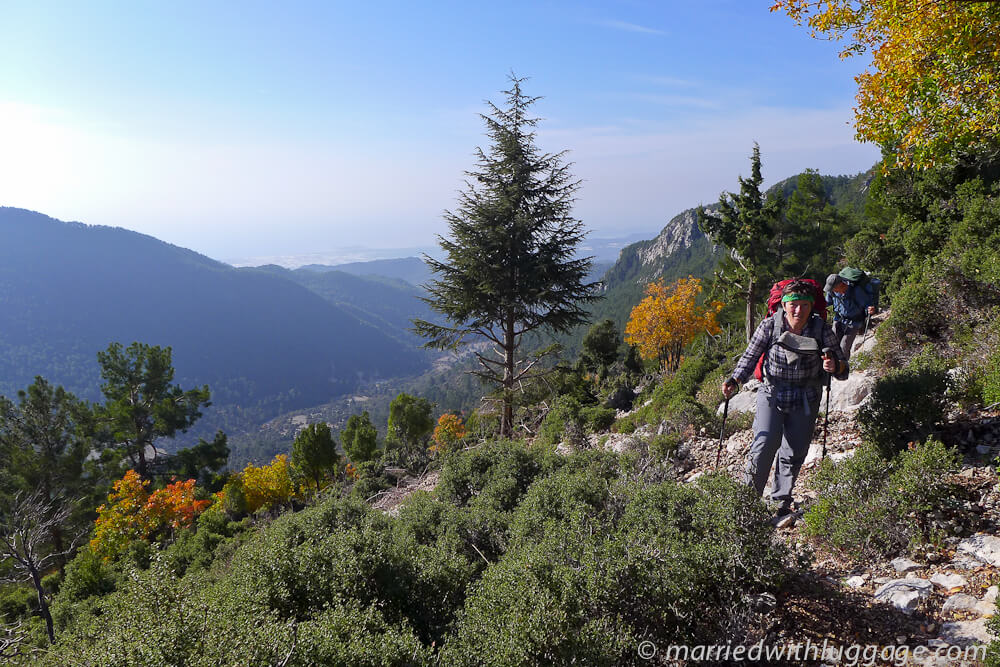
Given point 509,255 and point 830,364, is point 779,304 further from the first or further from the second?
point 509,255

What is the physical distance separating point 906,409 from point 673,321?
1997 centimetres

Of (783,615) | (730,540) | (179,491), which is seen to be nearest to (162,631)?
(730,540)

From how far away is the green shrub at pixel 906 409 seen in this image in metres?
4.24

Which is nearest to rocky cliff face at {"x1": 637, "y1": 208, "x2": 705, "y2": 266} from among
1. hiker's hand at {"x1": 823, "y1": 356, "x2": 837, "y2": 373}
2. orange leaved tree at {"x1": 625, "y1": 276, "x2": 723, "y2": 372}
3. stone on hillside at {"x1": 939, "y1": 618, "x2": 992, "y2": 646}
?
orange leaved tree at {"x1": 625, "y1": 276, "x2": 723, "y2": 372}

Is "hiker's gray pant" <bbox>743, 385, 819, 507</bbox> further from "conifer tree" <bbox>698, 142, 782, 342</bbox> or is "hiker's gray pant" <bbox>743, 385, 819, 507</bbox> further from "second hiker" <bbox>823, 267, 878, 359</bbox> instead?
"conifer tree" <bbox>698, 142, 782, 342</bbox>

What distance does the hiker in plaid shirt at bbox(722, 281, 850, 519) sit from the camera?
407 centimetres

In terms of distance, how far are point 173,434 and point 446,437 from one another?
15.1 meters

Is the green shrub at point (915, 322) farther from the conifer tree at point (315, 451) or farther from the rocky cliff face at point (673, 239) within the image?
the rocky cliff face at point (673, 239)

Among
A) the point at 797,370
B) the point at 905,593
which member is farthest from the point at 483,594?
the point at 797,370

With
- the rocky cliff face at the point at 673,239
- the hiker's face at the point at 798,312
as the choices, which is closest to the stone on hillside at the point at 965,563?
the hiker's face at the point at 798,312

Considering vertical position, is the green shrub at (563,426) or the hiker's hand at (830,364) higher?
the hiker's hand at (830,364)

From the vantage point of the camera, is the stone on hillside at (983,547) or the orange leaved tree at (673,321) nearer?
the stone on hillside at (983,547)

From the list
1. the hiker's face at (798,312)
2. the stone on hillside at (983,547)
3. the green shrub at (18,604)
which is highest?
the hiker's face at (798,312)

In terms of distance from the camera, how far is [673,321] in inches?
929
